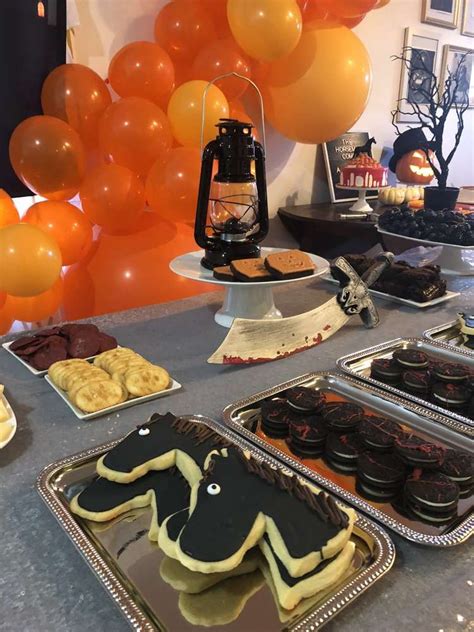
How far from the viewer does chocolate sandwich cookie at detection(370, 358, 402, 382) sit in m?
0.96

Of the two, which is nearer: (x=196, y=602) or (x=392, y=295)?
(x=196, y=602)

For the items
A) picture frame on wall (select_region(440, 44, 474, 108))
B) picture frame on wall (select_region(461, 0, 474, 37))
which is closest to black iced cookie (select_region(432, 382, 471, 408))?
picture frame on wall (select_region(440, 44, 474, 108))

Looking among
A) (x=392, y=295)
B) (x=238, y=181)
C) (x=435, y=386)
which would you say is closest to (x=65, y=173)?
(x=238, y=181)

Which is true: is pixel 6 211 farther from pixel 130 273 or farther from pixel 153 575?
pixel 153 575

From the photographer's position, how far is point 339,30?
5.90ft

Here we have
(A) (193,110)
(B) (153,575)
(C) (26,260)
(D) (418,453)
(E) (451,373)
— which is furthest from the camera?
(A) (193,110)

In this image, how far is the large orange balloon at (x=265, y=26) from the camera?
154 centimetres

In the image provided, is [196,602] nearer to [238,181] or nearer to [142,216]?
[238,181]

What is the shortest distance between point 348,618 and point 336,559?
0.17ft

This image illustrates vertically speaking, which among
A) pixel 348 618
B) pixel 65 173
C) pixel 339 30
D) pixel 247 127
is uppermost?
pixel 339 30

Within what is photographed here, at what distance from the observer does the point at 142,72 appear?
1587 mm

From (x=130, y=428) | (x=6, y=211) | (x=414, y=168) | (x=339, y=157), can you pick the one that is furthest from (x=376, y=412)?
(x=414, y=168)

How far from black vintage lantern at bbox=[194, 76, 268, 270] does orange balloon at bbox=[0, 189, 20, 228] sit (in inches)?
22.4

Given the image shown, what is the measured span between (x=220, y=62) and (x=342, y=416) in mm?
1297
